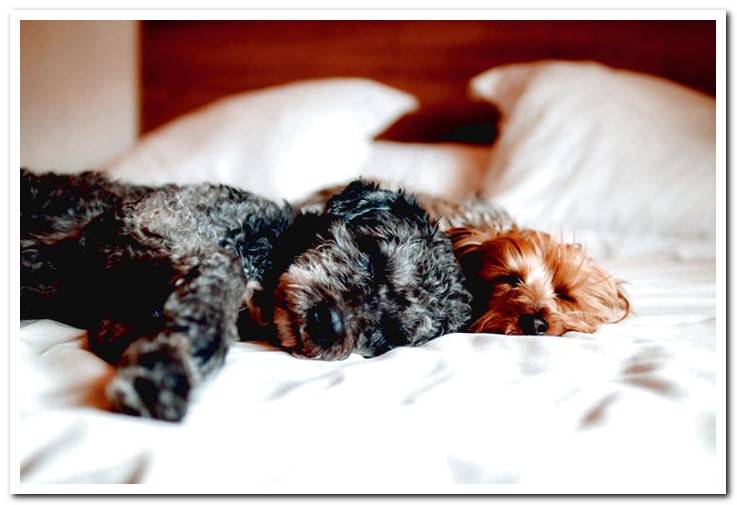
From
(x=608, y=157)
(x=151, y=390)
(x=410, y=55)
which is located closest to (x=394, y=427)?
(x=151, y=390)

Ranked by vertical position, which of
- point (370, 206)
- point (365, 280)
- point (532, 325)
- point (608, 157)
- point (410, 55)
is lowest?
point (532, 325)

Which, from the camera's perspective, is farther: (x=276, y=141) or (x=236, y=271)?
(x=276, y=141)

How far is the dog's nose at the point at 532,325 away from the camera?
131cm

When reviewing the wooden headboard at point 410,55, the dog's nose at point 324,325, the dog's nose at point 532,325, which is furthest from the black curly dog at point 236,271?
the wooden headboard at point 410,55

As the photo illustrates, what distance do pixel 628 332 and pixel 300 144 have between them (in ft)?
4.91

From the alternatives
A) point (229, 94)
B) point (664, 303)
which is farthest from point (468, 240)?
point (229, 94)

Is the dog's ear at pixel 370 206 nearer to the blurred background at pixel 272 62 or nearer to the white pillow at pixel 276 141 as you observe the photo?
the white pillow at pixel 276 141

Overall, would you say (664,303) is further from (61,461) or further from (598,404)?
(61,461)

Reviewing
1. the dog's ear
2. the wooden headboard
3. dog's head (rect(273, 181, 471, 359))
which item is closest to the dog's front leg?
dog's head (rect(273, 181, 471, 359))

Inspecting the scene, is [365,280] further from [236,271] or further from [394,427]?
[394,427]

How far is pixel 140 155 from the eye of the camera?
2531mm

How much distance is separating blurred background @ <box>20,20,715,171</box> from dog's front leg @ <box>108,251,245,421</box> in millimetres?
2111

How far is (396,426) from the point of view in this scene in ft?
2.54

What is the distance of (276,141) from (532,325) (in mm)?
1434
